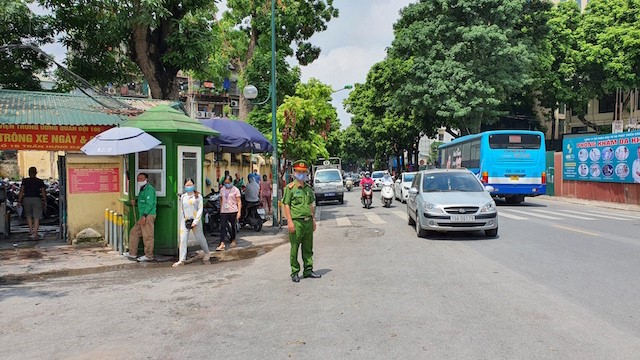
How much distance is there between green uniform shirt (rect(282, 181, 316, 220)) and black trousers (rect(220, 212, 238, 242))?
13.4 feet

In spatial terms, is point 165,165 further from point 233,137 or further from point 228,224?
point 233,137

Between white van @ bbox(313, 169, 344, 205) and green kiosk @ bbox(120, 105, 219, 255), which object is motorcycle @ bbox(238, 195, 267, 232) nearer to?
green kiosk @ bbox(120, 105, 219, 255)

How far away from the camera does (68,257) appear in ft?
33.3

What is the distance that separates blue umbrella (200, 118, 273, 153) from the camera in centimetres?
1340

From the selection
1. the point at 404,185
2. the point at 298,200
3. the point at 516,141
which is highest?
the point at 516,141

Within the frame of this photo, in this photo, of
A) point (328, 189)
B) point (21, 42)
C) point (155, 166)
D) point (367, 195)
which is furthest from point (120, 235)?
point (328, 189)

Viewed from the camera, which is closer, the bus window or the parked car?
the bus window

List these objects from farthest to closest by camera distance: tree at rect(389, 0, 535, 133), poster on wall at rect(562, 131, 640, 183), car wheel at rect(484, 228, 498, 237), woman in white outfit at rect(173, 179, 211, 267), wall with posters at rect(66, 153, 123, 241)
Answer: tree at rect(389, 0, 535, 133), poster on wall at rect(562, 131, 640, 183), wall with posters at rect(66, 153, 123, 241), car wheel at rect(484, 228, 498, 237), woman in white outfit at rect(173, 179, 211, 267)

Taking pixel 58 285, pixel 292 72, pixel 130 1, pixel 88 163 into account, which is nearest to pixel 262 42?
pixel 292 72

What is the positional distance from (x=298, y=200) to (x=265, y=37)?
1916 cm

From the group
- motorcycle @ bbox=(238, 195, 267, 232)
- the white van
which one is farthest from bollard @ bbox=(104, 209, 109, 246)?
the white van

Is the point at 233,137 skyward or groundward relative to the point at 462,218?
skyward

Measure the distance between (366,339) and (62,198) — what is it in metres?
10.5

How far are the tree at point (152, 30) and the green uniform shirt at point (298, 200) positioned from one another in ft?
25.8
